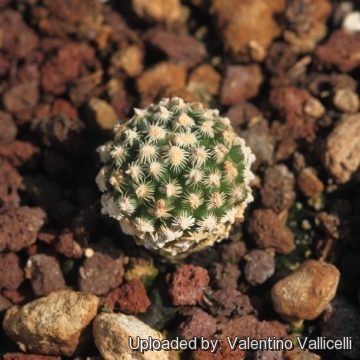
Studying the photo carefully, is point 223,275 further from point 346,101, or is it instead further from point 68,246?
point 346,101

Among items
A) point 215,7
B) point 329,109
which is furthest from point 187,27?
point 329,109

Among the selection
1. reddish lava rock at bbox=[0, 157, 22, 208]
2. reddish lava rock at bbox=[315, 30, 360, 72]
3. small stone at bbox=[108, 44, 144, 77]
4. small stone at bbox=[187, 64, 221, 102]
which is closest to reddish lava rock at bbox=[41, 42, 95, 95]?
small stone at bbox=[108, 44, 144, 77]

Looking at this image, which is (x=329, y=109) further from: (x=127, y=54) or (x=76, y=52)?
(x=76, y=52)

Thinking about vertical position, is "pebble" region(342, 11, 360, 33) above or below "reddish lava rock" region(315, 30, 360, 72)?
above

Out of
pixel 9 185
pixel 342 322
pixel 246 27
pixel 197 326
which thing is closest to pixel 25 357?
pixel 197 326

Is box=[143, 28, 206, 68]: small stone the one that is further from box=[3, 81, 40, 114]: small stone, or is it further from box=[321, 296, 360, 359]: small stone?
box=[321, 296, 360, 359]: small stone

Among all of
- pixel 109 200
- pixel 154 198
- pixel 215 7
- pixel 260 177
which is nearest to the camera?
pixel 154 198

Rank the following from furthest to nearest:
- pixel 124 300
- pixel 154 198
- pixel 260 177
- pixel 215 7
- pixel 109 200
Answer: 1. pixel 215 7
2. pixel 260 177
3. pixel 124 300
4. pixel 109 200
5. pixel 154 198
